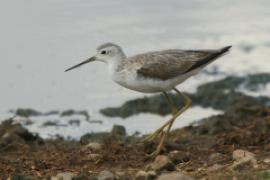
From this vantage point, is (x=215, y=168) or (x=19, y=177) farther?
(x=215, y=168)

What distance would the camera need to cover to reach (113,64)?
11.0 meters

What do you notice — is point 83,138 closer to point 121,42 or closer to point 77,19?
point 121,42

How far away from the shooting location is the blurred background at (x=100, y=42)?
14336 millimetres

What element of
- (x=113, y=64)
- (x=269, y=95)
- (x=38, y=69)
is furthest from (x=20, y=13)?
(x=113, y=64)

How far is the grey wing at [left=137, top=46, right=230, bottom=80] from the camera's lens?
10.6 meters

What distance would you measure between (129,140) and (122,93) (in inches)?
103

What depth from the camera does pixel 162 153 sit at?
1045 cm

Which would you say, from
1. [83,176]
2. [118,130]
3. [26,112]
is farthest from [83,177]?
[26,112]

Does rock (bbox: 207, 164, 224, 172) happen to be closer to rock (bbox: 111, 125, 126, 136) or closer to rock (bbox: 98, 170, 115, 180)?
rock (bbox: 98, 170, 115, 180)

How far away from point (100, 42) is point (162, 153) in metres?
5.83

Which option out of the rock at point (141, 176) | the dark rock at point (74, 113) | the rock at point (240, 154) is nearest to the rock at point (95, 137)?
the dark rock at point (74, 113)

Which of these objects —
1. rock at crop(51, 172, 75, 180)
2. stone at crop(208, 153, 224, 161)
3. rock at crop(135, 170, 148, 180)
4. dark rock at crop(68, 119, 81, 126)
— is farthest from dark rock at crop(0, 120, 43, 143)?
rock at crop(135, 170, 148, 180)

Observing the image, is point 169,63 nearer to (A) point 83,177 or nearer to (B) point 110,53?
(B) point 110,53

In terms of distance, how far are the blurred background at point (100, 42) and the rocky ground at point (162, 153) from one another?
2.20 ft
